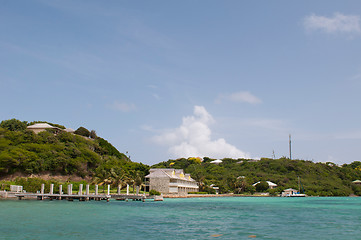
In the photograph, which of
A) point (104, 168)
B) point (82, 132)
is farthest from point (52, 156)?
point (82, 132)

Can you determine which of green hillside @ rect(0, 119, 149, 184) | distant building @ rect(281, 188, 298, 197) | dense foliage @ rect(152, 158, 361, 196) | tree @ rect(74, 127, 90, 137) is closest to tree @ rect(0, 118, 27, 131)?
green hillside @ rect(0, 119, 149, 184)

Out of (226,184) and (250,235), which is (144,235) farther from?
(226,184)

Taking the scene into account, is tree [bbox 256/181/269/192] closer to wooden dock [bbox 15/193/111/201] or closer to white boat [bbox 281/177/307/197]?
white boat [bbox 281/177/307/197]

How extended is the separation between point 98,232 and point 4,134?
85.1 meters

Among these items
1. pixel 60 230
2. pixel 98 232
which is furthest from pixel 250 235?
pixel 60 230

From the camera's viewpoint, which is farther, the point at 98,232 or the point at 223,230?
the point at 223,230

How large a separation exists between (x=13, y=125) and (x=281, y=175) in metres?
102

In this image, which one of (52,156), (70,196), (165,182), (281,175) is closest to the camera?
(70,196)

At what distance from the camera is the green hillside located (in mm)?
82438

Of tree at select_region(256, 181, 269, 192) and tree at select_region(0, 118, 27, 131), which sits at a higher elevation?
tree at select_region(0, 118, 27, 131)

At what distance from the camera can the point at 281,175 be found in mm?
140500

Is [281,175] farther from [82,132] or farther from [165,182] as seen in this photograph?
[82,132]

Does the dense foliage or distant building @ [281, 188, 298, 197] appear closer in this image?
the dense foliage

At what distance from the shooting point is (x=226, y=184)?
114 m
